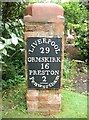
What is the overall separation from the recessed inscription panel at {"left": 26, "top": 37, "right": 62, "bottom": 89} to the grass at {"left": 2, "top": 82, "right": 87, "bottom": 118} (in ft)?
1.13

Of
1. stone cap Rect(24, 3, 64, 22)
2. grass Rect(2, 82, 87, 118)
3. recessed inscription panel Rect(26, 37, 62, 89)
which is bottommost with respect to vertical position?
grass Rect(2, 82, 87, 118)

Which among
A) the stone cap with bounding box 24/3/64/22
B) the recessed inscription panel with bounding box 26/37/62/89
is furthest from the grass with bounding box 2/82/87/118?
the stone cap with bounding box 24/3/64/22

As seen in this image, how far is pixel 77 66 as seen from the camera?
698cm

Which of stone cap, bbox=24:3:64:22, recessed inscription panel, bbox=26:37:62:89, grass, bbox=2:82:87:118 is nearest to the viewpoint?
stone cap, bbox=24:3:64:22

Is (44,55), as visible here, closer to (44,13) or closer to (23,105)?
(44,13)

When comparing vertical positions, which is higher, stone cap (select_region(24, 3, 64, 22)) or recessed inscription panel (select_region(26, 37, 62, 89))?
stone cap (select_region(24, 3, 64, 22))

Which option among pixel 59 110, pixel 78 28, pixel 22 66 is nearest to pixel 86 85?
pixel 22 66

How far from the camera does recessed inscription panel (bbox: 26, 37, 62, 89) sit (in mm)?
3721

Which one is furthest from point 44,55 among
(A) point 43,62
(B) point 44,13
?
(B) point 44,13

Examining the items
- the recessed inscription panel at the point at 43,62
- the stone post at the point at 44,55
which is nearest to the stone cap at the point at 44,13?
the stone post at the point at 44,55

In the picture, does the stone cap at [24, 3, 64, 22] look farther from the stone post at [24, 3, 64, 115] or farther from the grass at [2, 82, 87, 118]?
the grass at [2, 82, 87, 118]

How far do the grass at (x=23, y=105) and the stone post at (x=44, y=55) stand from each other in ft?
0.36

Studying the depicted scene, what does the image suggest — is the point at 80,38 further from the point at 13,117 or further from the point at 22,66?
the point at 13,117

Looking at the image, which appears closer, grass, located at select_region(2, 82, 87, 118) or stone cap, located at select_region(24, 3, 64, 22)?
stone cap, located at select_region(24, 3, 64, 22)
